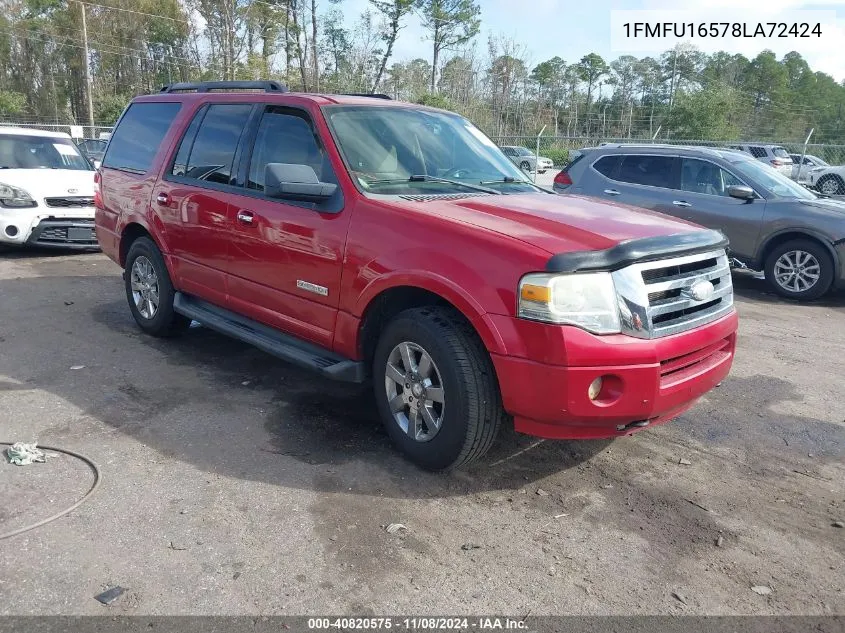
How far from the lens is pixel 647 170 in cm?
949

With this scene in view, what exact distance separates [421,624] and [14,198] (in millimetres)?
9141

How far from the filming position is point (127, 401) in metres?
4.56

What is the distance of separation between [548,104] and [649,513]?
162 ft

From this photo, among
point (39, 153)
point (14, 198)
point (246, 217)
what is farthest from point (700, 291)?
point (39, 153)

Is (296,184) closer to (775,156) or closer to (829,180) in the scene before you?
(829,180)

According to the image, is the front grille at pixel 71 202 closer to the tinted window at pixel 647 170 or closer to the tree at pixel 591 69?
the tinted window at pixel 647 170

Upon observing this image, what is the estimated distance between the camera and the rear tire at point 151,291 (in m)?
5.62

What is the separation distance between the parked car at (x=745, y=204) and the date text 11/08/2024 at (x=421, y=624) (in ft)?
24.5

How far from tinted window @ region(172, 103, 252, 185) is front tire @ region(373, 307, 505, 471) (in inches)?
79.2

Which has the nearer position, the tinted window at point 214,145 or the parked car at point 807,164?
the tinted window at point 214,145

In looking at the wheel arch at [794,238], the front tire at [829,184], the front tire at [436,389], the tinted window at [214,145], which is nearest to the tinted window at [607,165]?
the wheel arch at [794,238]

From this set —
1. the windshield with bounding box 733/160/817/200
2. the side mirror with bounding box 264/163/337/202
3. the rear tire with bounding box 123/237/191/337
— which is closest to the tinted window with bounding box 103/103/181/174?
the rear tire with bounding box 123/237/191/337

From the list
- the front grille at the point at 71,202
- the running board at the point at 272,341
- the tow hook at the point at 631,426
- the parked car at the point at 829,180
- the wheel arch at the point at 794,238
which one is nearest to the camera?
the tow hook at the point at 631,426

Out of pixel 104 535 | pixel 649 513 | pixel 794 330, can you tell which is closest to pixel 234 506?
pixel 104 535
